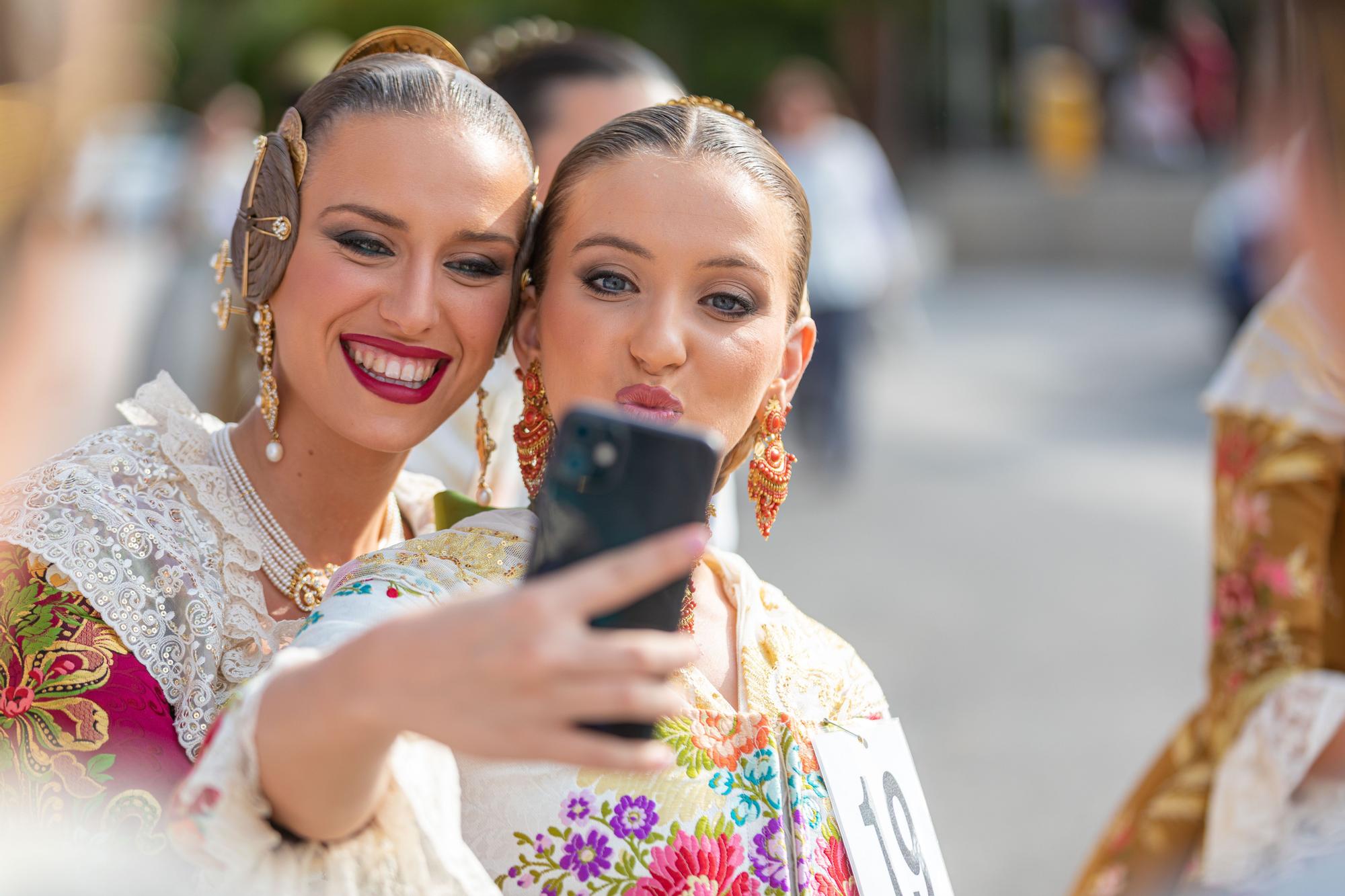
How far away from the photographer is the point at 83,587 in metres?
1.97

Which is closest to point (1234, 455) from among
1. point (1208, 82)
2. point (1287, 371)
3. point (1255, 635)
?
point (1287, 371)

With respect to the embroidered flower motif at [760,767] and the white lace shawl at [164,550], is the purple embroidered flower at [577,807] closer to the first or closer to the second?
the embroidered flower motif at [760,767]

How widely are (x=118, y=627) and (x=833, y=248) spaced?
7133mm

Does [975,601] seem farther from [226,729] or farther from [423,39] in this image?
[226,729]

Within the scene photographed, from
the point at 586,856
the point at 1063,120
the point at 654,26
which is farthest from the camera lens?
the point at 654,26

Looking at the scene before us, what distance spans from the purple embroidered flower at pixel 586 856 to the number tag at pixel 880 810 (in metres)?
0.33

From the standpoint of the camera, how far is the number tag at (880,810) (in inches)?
75.6

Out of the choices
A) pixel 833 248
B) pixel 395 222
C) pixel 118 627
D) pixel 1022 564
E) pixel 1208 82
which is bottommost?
pixel 1022 564

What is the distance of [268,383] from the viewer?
2324 mm

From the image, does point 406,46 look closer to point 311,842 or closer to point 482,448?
point 482,448

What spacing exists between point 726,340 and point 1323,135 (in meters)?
0.87

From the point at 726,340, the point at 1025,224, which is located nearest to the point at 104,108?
the point at 726,340

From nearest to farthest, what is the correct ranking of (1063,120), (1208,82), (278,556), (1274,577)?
(278,556) < (1274,577) < (1208,82) < (1063,120)

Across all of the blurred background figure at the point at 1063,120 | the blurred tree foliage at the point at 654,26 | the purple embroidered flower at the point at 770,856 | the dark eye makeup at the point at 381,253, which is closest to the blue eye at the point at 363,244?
the dark eye makeup at the point at 381,253
